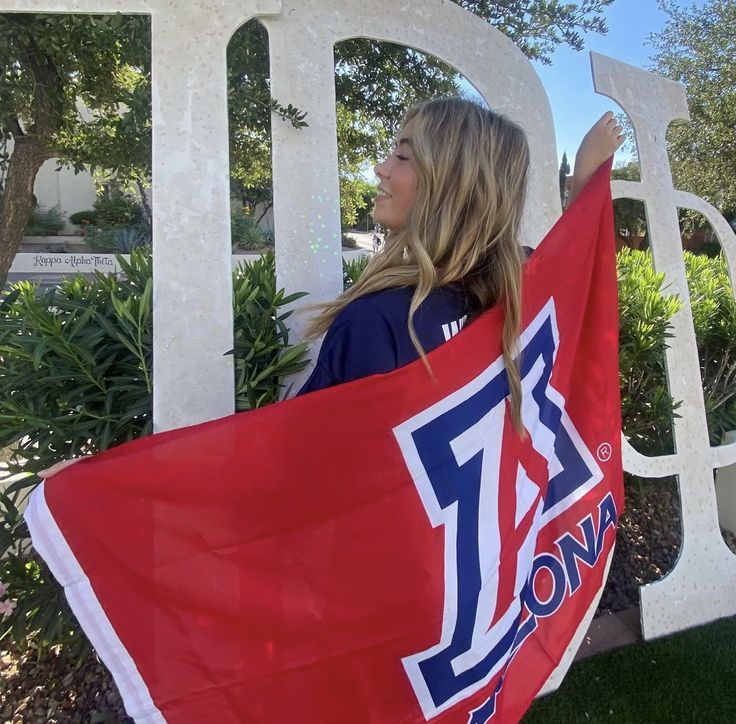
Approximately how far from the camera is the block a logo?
58.2 inches

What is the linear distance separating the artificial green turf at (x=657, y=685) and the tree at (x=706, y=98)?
323 inches

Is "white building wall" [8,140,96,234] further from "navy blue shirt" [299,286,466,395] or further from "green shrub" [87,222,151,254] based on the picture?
"navy blue shirt" [299,286,466,395]

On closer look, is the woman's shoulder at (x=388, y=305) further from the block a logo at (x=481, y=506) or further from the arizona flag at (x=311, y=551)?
the block a logo at (x=481, y=506)

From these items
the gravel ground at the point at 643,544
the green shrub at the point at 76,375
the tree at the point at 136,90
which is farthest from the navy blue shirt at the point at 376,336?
the gravel ground at the point at 643,544

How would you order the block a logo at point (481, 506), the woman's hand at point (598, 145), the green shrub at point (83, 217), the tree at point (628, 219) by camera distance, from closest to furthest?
1. the block a logo at point (481, 506)
2. the woman's hand at point (598, 145)
3. the tree at point (628, 219)
4. the green shrub at point (83, 217)

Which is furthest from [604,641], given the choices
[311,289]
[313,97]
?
[313,97]

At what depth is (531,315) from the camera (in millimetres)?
1782

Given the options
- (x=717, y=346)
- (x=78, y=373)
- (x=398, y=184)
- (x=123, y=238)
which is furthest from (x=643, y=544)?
(x=123, y=238)

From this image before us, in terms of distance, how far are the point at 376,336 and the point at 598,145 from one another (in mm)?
1279

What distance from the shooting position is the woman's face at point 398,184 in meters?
1.58

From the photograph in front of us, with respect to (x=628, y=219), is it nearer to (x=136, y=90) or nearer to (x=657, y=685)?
(x=657, y=685)

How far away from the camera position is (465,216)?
1.53 meters

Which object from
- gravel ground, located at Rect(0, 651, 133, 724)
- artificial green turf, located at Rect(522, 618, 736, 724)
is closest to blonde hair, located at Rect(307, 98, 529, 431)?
artificial green turf, located at Rect(522, 618, 736, 724)

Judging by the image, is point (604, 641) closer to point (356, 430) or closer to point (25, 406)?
point (356, 430)
